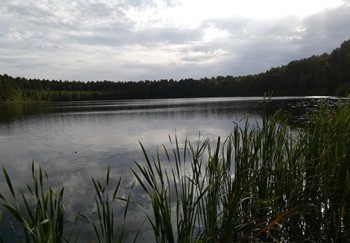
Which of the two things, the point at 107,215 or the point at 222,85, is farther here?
the point at 222,85

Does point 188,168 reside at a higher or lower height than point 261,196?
lower

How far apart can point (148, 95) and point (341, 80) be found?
120 metres

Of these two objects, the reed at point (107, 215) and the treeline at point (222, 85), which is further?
the treeline at point (222, 85)

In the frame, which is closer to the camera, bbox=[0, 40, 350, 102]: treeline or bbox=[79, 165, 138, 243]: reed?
bbox=[79, 165, 138, 243]: reed

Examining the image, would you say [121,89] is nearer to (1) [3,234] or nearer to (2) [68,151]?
(2) [68,151]

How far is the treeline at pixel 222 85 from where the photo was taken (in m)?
78.6

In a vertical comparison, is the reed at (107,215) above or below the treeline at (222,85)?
below

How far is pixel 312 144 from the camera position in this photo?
17.1ft

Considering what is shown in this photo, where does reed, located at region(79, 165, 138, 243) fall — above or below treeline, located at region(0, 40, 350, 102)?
below

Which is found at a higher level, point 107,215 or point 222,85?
point 222,85

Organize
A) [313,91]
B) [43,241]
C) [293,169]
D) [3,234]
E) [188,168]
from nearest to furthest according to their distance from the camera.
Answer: [43,241]
[293,169]
[3,234]
[188,168]
[313,91]

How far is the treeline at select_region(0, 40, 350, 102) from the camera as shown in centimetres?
7862

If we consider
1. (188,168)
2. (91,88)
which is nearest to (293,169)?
(188,168)

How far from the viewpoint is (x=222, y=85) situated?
155750mm
